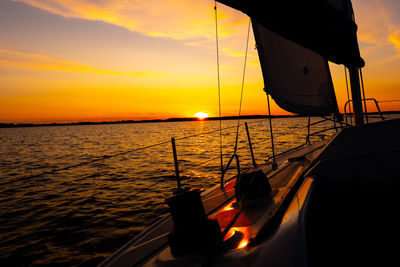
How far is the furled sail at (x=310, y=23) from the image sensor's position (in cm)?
202

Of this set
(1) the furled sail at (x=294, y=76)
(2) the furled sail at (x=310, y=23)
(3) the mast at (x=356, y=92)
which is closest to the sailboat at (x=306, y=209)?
(2) the furled sail at (x=310, y=23)

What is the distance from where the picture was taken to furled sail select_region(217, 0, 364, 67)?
2020 millimetres

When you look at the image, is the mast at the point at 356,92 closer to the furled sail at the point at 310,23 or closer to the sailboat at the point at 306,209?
the furled sail at the point at 310,23

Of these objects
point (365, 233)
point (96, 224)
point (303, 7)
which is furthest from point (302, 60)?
point (96, 224)

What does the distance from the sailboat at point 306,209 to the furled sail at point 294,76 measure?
1.70 meters

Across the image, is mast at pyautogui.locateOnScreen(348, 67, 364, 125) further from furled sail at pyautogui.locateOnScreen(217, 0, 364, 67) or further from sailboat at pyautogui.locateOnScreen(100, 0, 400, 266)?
sailboat at pyautogui.locateOnScreen(100, 0, 400, 266)

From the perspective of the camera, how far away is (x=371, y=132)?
226 centimetres

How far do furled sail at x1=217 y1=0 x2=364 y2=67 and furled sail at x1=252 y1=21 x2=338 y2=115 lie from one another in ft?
4.94

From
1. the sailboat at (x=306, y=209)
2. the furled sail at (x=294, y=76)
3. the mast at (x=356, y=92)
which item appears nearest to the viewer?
the sailboat at (x=306, y=209)

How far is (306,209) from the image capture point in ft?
4.90

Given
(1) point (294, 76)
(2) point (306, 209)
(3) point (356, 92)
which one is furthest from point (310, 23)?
(1) point (294, 76)

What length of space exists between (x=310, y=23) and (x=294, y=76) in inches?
124

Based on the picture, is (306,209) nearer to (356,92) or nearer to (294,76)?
(356,92)

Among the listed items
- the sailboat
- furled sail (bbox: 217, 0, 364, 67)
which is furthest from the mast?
the sailboat
